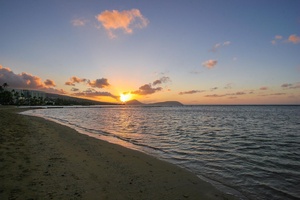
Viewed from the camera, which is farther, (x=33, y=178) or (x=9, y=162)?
(x=9, y=162)

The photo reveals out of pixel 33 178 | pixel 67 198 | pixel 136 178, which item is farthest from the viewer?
pixel 136 178

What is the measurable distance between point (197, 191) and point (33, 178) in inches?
249

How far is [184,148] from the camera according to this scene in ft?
47.1

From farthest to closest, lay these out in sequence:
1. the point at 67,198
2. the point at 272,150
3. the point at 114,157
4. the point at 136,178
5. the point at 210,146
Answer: the point at 210,146
the point at 272,150
the point at 114,157
the point at 136,178
the point at 67,198

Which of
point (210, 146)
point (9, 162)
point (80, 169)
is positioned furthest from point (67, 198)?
point (210, 146)

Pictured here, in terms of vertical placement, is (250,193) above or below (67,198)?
below

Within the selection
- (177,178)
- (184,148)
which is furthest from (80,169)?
(184,148)

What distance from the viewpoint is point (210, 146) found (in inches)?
591

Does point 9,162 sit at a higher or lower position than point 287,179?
higher

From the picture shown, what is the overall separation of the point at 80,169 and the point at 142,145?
8014 millimetres

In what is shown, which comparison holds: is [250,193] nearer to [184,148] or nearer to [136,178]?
[136,178]

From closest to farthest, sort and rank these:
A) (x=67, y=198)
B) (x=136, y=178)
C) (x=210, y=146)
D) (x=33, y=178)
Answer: (x=67, y=198)
(x=33, y=178)
(x=136, y=178)
(x=210, y=146)

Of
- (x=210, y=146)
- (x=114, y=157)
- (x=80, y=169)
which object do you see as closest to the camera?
(x=80, y=169)

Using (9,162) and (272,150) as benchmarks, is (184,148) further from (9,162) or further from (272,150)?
(9,162)
